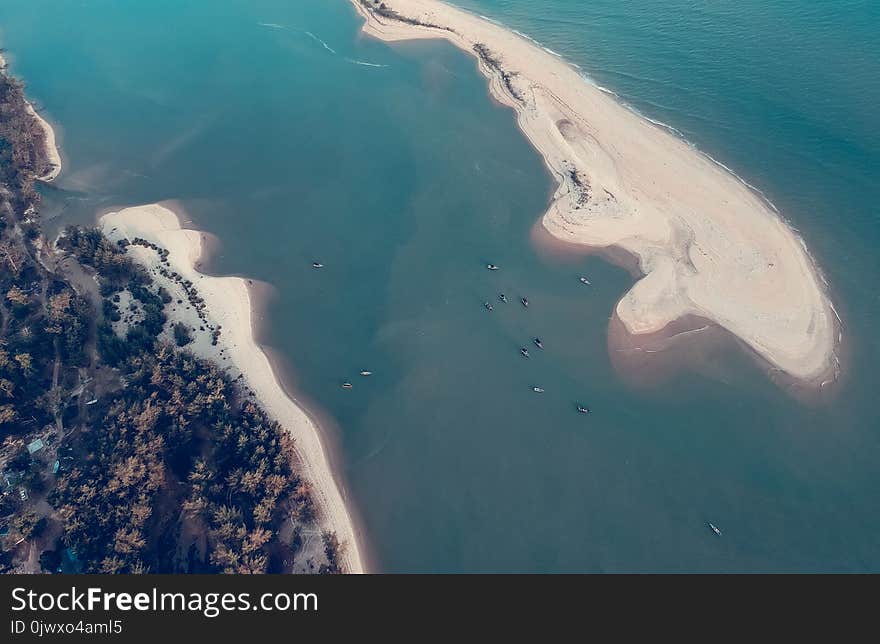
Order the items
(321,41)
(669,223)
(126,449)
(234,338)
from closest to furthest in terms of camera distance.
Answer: (126,449) < (234,338) < (669,223) < (321,41)

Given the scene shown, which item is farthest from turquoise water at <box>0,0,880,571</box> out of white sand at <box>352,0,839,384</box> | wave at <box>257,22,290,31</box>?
white sand at <box>352,0,839,384</box>

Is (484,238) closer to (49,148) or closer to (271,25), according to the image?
(49,148)

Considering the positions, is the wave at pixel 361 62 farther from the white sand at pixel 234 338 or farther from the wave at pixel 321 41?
the white sand at pixel 234 338

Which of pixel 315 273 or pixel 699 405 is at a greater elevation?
pixel 699 405

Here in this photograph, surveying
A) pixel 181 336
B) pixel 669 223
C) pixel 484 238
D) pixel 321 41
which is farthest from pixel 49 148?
pixel 669 223

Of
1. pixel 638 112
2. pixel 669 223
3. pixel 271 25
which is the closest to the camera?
pixel 669 223

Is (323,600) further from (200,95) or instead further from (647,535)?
(200,95)

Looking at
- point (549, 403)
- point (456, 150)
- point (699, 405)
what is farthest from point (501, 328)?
point (456, 150)
